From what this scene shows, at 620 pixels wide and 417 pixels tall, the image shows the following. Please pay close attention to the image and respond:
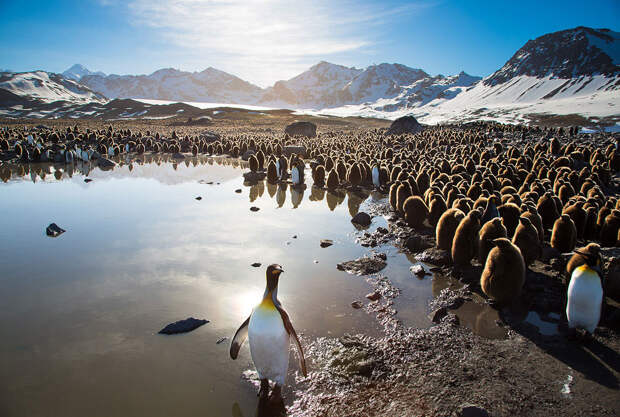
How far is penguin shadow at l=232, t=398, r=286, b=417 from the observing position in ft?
12.1

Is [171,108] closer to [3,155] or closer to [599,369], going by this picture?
[3,155]

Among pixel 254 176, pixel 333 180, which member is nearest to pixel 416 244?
pixel 333 180

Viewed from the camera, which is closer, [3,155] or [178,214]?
[178,214]

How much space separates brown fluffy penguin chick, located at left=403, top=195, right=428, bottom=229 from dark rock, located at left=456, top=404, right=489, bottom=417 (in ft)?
20.9

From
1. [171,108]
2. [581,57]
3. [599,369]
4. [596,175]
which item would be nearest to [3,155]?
[599,369]

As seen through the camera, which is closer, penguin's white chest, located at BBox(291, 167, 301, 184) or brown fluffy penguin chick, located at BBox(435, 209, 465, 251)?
brown fluffy penguin chick, located at BBox(435, 209, 465, 251)

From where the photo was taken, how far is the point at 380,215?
11.5 meters

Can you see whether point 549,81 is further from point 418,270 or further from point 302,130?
point 418,270

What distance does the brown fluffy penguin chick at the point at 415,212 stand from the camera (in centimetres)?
948

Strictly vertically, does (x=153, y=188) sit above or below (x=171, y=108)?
below

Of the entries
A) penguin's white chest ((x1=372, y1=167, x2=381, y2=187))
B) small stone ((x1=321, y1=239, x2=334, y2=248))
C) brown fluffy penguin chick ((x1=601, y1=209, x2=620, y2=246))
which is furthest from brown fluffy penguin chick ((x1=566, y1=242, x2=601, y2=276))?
penguin's white chest ((x1=372, y1=167, x2=381, y2=187))

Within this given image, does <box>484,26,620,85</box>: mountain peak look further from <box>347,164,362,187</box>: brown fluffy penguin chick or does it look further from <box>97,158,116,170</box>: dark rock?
<box>97,158,116,170</box>: dark rock

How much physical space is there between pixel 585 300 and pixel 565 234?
122 inches

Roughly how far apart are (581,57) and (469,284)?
170910 millimetres
